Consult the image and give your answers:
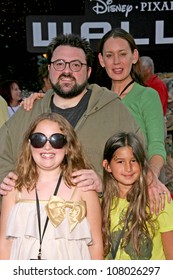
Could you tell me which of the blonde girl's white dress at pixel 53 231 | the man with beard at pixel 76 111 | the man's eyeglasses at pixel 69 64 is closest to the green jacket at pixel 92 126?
the man with beard at pixel 76 111

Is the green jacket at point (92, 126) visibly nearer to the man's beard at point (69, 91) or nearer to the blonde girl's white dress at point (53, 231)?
the man's beard at point (69, 91)

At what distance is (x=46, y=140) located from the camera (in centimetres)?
207

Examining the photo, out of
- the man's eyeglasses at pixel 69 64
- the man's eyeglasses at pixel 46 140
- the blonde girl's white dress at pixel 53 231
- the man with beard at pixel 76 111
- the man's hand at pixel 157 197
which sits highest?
the man's eyeglasses at pixel 69 64

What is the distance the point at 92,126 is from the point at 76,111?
117 millimetres

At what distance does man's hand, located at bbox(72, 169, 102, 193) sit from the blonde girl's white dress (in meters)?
0.07

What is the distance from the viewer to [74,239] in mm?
1997

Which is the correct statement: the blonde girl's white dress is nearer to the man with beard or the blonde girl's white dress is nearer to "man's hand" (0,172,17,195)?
"man's hand" (0,172,17,195)

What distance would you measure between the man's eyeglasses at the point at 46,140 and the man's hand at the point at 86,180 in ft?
0.47

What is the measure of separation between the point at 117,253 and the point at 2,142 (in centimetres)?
80

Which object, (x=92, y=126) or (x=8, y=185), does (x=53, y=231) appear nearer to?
(x=8, y=185)

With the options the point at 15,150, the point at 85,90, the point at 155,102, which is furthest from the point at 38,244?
the point at 155,102

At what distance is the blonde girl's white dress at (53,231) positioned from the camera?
1.98 meters

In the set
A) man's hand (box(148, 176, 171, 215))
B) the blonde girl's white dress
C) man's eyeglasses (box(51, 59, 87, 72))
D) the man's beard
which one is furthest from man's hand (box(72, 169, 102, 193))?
man's eyeglasses (box(51, 59, 87, 72))

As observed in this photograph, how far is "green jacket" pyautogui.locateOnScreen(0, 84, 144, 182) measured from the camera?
2373 millimetres
